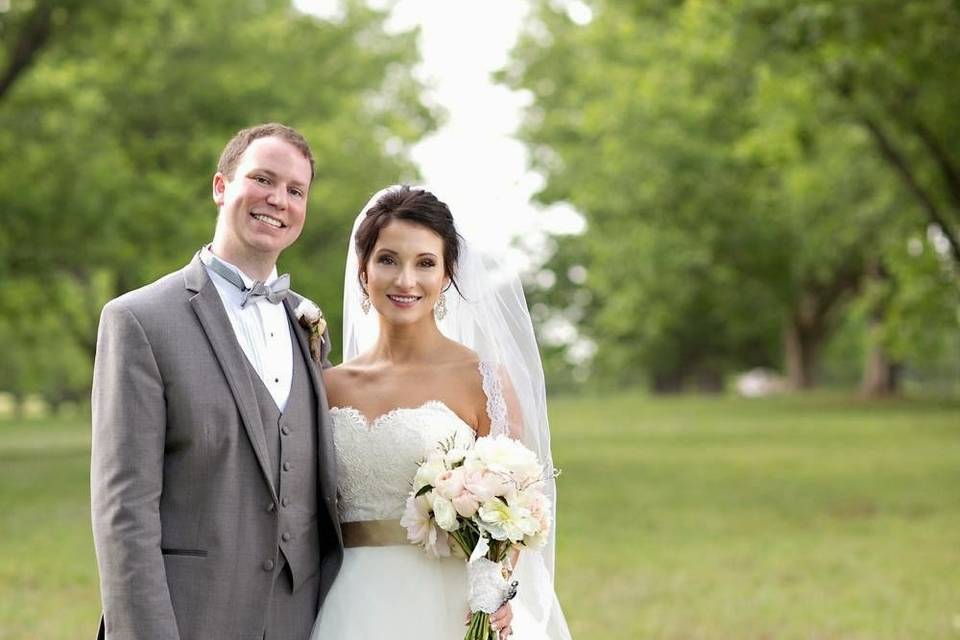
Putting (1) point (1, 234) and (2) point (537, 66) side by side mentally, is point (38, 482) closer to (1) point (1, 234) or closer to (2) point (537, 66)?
(1) point (1, 234)

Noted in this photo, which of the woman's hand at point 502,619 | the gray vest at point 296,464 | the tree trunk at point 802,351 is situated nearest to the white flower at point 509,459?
the woman's hand at point 502,619

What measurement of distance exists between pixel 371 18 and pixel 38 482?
19626 millimetres

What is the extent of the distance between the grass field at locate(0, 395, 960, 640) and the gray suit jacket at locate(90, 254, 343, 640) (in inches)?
213

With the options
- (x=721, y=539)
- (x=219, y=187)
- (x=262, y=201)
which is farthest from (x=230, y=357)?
(x=721, y=539)

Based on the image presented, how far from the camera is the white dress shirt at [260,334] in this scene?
13.6 ft

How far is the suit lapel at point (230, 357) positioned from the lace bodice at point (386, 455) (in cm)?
65

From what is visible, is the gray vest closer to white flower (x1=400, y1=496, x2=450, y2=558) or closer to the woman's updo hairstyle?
white flower (x1=400, y1=496, x2=450, y2=558)

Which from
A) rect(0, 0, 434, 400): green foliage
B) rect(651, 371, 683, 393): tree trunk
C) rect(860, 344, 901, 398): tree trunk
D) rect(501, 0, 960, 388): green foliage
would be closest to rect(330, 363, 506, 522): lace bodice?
rect(501, 0, 960, 388): green foliage

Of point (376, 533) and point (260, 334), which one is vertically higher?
point (260, 334)

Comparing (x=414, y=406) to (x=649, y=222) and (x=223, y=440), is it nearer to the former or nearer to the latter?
(x=223, y=440)

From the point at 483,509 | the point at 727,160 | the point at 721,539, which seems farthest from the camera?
the point at 727,160

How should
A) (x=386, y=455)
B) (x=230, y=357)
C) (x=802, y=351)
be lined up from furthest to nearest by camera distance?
(x=802, y=351) → (x=386, y=455) → (x=230, y=357)

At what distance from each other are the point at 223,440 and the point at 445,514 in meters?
0.79

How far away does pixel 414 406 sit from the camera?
475 centimetres
